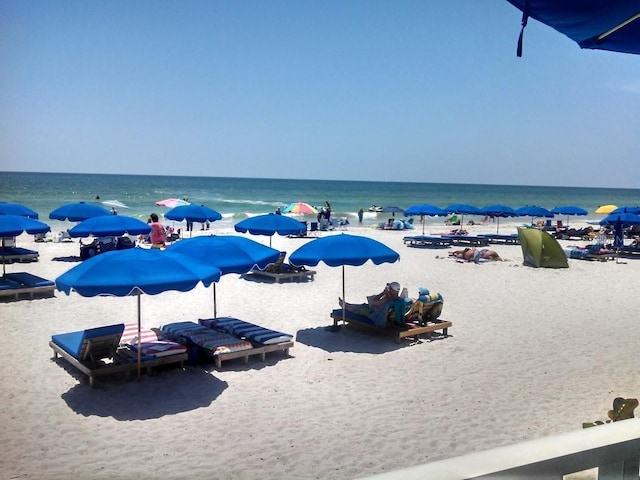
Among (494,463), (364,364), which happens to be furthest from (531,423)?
(494,463)

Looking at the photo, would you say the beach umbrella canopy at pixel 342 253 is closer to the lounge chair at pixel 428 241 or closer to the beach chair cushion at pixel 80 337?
the beach chair cushion at pixel 80 337

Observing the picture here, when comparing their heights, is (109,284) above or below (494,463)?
below

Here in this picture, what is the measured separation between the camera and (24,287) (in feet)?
39.3

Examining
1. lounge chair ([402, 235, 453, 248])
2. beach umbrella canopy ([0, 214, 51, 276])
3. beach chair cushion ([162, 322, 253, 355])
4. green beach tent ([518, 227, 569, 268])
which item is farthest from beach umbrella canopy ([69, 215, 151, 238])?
lounge chair ([402, 235, 453, 248])

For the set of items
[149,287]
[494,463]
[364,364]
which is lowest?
[364,364]

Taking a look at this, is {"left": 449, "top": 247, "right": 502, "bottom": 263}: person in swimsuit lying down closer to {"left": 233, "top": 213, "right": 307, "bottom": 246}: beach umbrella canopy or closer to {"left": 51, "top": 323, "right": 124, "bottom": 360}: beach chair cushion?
{"left": 233, "top": 213, "right": 307, "bottom": 246}: beach umbrella canopy

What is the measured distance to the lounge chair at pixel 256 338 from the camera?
8.17 meters

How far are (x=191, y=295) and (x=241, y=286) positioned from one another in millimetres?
1485

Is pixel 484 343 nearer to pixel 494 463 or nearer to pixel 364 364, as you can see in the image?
pixel 364 364

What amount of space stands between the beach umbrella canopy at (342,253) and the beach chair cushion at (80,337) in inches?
111

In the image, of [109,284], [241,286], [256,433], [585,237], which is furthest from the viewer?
[585,237]

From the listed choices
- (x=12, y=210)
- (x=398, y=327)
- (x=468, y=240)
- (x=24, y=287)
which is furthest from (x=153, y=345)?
(x=468, y=240)

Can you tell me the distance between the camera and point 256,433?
582cm

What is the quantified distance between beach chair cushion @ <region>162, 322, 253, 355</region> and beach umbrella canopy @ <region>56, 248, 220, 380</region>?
1381 mm
